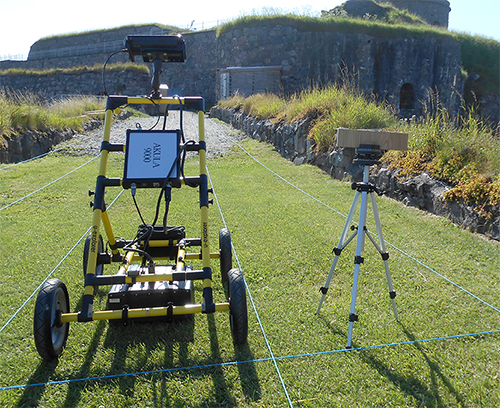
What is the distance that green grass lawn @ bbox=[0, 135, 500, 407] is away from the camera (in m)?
2.38

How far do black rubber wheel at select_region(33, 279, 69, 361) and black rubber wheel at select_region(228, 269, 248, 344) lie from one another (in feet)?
3.60

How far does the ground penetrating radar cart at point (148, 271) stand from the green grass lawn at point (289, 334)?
0.23 m

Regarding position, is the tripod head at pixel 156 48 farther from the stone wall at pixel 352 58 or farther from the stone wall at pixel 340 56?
the stone wall at pixel 340 56

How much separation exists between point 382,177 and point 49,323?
611 centimetres

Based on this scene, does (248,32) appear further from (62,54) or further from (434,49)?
(62,54)

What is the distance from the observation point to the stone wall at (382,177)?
516 cm

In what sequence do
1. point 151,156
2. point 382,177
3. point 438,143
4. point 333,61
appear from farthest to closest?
point 333,61, point 382,177, point 438,143, point 151,156

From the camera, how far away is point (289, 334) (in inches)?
117

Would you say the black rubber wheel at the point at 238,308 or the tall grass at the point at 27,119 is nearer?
the black rubber wheel at the point at 238,308

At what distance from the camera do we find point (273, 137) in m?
12.4

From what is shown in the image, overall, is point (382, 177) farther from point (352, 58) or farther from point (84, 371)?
point (352, 58)

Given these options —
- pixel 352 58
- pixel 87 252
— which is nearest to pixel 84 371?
pixel 87 252

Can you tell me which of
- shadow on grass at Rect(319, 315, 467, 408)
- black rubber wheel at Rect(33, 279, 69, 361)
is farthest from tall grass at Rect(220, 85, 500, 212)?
black rubber wheel at Rect(33, 279, 69, 361)

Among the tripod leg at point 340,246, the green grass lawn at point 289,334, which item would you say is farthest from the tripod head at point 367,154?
the green grass lawn at point 289,334
